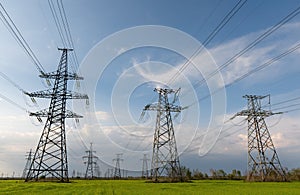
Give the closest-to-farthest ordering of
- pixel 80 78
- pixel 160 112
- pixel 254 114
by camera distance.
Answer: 1. pixel 80 78
2. pixel 160 112
3. pixel 254 114

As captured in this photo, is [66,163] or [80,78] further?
[80,78]

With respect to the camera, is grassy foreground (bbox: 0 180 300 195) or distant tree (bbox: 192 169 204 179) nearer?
grassy foreground (bbox: 0 180 300 195)

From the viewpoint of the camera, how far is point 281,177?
56000mm

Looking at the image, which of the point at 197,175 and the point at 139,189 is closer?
the point at 139,189

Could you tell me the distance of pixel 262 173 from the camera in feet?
179

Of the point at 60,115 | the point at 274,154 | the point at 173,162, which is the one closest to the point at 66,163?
the point at 60,115

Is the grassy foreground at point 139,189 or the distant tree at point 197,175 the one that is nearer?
the grassy foreground at point 139,189

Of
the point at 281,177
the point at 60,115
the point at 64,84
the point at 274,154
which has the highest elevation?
the point at 64,84

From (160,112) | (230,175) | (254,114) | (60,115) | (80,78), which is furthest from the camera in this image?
(230,175)

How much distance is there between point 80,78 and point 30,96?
8516mm

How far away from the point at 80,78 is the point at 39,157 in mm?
14414

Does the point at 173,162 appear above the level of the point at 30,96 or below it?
below

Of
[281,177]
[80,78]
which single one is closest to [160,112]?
[80,78]

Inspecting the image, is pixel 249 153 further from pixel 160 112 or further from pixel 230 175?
pixel 230 175
